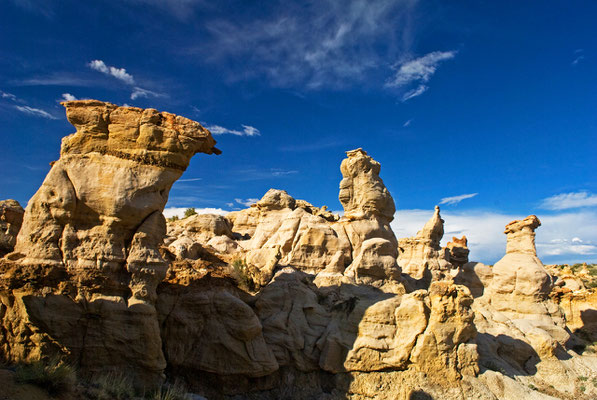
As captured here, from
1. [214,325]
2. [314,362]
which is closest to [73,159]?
[214,325]

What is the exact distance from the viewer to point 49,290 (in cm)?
889

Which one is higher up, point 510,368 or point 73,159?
point 73,159

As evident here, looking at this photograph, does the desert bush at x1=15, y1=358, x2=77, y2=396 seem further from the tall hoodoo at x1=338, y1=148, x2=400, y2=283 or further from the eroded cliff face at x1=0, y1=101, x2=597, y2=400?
the tall hoodoo at x1=338, y1=148, x2=400, y2=283

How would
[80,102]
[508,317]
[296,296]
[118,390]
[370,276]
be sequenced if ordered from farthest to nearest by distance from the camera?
[508,317] → [370,276] → [296,296] → [80,102] → [118,390]

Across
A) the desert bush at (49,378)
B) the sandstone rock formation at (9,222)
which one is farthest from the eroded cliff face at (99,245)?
the sandstone rock formation at (9,222)

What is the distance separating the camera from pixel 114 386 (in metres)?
8.12

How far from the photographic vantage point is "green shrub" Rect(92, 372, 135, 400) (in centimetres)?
761

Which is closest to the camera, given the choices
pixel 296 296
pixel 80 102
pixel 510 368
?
pixel 80 102

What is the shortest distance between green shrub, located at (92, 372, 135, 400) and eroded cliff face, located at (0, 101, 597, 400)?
280mm

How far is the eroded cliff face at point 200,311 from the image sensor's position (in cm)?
910

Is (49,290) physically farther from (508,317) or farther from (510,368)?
(508,317)

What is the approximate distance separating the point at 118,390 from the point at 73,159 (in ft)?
17.2

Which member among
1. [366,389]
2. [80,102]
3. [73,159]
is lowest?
[366,389]

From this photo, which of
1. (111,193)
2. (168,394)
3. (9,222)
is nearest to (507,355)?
(168,394)
